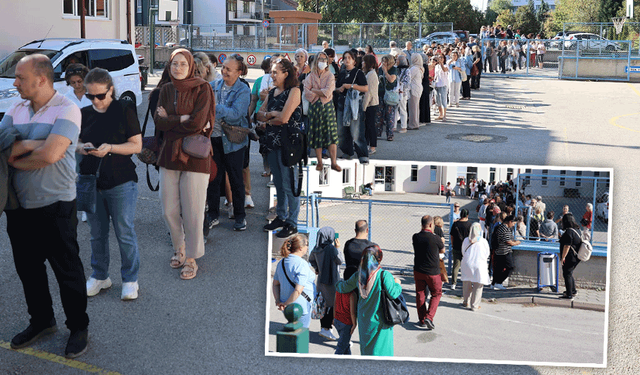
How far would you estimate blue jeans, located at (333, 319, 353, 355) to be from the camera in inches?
140

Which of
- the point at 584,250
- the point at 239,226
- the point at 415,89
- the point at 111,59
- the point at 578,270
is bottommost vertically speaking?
the point at 239,226

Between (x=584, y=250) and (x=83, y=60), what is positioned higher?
(x=83, y=60)

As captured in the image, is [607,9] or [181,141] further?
[607,9]

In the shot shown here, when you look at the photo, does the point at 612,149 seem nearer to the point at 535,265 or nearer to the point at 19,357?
the point at 535,265

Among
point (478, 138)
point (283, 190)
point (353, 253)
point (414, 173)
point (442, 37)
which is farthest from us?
point (442, 37)

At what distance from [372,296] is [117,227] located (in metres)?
2.26

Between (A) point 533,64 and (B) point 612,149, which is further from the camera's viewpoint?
(A) point 533,64

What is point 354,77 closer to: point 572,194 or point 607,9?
point 572,194

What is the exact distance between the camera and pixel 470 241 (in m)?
3.95

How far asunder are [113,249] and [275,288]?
3.27m

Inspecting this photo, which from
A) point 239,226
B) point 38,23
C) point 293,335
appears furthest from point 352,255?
point 38,23

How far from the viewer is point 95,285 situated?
5344mm

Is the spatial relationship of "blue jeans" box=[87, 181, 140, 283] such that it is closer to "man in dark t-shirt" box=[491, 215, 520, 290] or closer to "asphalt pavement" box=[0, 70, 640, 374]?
"asphalt pavement" box=[0, 70, 640, 374]

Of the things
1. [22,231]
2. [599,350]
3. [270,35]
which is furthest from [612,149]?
[270,35]
